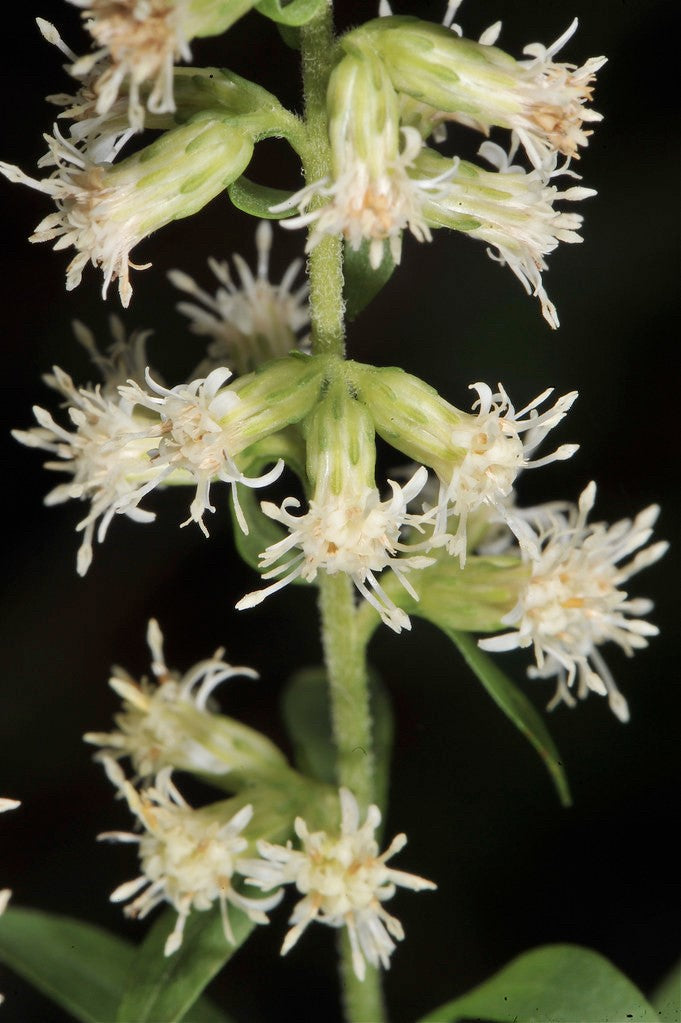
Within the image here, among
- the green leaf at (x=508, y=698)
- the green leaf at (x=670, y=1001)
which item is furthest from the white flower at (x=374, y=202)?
the green leaf at (x=670, y=1001)

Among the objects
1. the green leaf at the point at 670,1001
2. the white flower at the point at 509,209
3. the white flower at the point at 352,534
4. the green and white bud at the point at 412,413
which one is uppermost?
the white flower at the point at 509,209

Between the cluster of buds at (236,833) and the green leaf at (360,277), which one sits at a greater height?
the green leaf at (360,277)

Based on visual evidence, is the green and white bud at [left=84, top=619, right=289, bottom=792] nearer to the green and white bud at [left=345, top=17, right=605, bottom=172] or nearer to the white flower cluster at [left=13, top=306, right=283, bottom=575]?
the white flower cluster at [left=13, top=306, right=283, bottom=575]

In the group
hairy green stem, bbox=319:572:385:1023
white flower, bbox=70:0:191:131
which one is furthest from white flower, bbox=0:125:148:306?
hairy green stem, bbox=319:572:385:1023

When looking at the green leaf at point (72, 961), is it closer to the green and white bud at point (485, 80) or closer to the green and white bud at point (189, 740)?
the green and white bud at point (189, 740)

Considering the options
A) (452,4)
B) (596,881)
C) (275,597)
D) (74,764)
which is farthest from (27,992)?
(452,4)

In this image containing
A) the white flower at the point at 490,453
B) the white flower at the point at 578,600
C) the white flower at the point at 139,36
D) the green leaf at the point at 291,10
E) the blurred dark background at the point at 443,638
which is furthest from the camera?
the blurred dark background at the point at 443,638

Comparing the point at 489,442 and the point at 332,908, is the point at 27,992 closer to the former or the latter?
the point at 332,908

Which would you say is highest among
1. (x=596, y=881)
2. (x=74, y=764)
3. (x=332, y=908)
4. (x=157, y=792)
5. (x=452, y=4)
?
(x=452, y=4)
